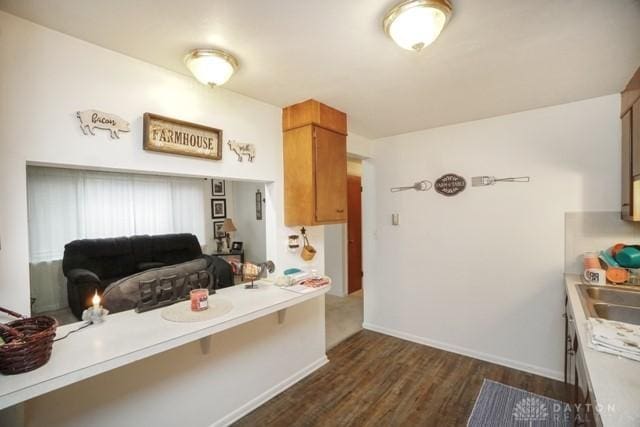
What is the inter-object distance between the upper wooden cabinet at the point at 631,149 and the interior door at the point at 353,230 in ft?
10.7

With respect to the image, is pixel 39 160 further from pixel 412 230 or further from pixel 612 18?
pixel 412 230

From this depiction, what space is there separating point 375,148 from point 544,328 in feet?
7.62

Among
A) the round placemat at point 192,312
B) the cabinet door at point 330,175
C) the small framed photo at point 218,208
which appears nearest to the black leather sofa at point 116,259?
the small framed photo at point 218,208

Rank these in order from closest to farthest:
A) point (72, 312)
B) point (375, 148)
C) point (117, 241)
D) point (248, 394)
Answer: point (248, 394)
point (375, 148)
point (72, 312)
point (117, 241)

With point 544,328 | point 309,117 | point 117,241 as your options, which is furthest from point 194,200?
point 544,328

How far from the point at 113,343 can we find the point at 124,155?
913 millimetres

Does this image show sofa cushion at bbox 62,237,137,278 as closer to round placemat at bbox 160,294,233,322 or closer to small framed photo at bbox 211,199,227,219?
small framed photo at bbox 211,199,227,219

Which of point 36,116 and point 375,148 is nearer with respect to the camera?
point 36,116

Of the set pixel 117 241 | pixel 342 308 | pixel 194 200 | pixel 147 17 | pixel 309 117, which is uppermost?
pixel 147 17

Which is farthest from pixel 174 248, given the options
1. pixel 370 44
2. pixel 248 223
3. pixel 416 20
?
pixel 416 20

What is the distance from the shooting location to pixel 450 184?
9.15 feet

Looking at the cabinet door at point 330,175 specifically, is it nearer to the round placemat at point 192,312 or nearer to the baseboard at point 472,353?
the round placemat at point 192,312

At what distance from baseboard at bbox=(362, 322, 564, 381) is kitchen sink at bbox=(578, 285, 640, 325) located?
0.90 m

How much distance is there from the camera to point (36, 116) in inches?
48.4
